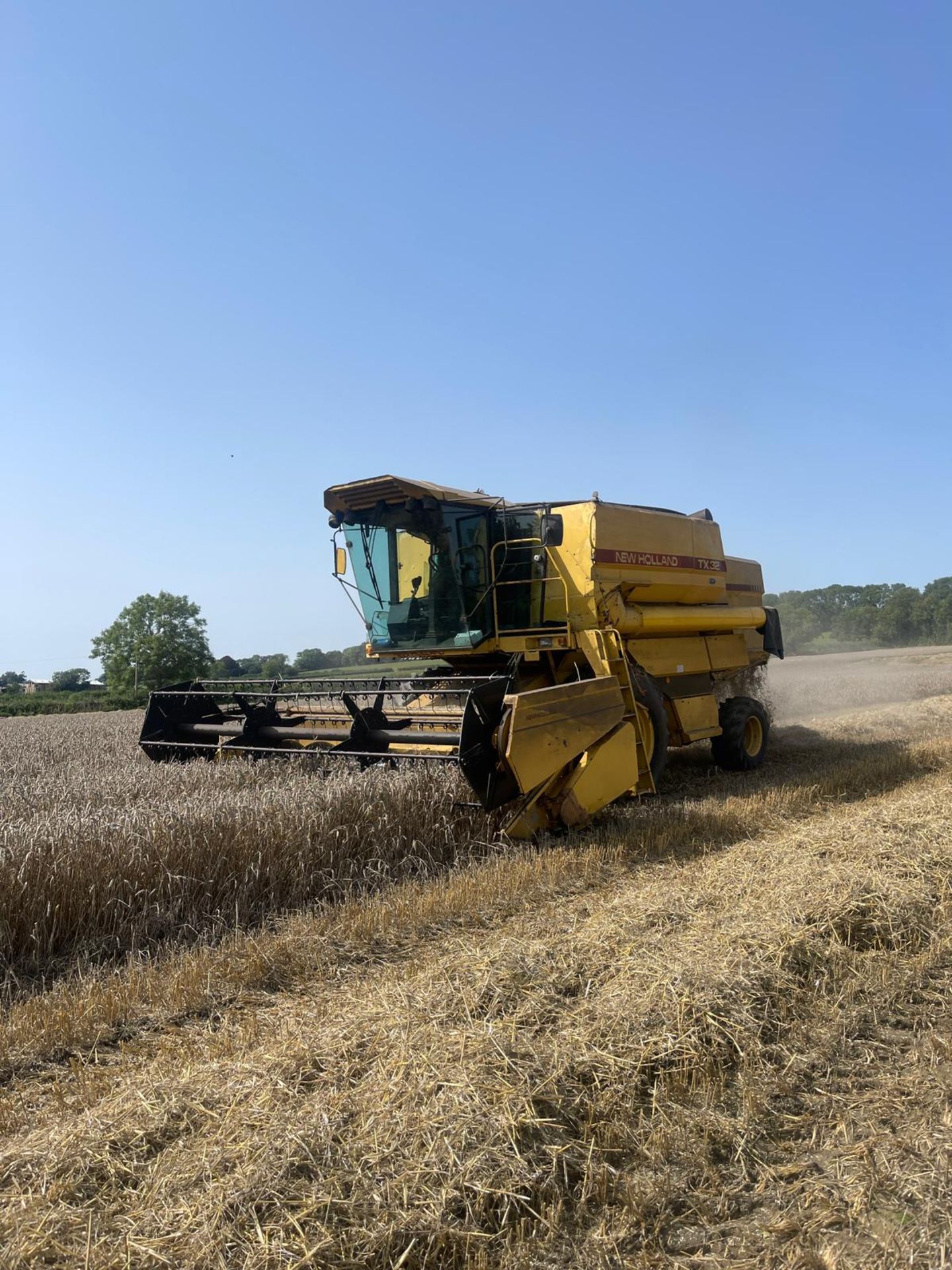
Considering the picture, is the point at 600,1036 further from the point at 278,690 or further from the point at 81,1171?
the point at 278,690

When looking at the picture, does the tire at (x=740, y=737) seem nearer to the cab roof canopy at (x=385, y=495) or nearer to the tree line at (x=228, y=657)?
the cab roof canopy at (x=385, y=495)

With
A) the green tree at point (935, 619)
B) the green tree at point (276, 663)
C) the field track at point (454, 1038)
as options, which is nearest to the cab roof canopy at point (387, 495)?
the field track at point (454, 1038)

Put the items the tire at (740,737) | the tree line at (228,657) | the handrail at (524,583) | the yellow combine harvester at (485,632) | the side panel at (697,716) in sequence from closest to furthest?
1. the yellow combine harvester at (485,632)
2. the handrail at (524,583)
3. the side panel at (697,716)
4. the tire at (740,737)
5. the tree line at (228,657)

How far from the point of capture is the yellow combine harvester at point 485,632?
22.5 feet

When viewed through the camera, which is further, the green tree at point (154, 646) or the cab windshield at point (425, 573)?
the green tree at point (154, 646)

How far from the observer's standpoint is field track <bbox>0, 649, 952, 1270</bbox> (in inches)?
78.5

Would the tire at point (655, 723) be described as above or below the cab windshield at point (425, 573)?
below

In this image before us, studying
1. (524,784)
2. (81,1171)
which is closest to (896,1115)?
(81,1171)

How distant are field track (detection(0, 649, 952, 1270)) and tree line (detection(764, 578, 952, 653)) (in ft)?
122

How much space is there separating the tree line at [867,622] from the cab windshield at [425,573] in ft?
113

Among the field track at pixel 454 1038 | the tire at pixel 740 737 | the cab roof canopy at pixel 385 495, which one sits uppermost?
the cab roof canopy at pixel 385 495

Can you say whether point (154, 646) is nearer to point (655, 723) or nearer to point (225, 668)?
point (225, 668)

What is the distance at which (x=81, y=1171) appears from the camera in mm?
2123

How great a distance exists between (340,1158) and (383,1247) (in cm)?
25
